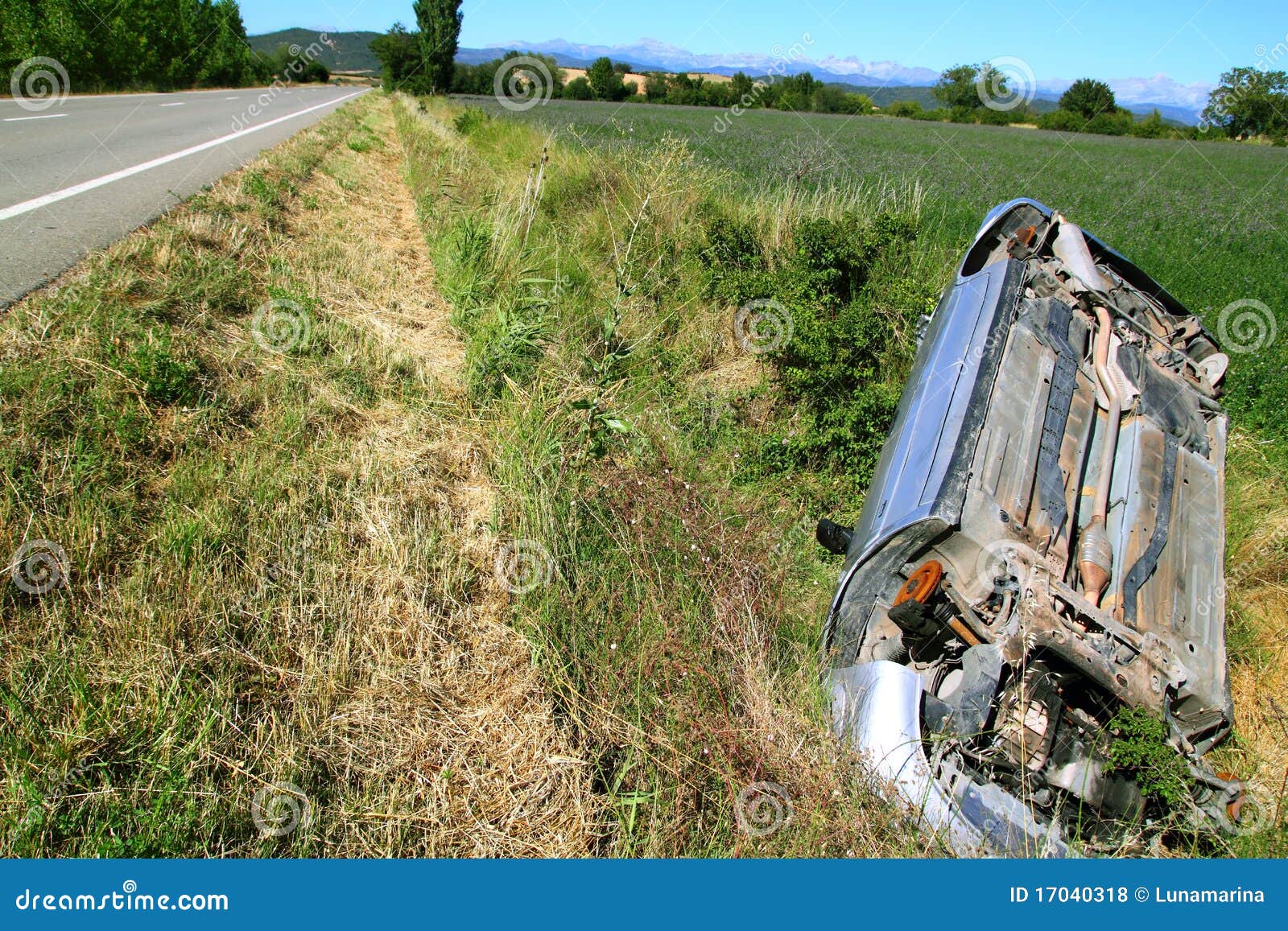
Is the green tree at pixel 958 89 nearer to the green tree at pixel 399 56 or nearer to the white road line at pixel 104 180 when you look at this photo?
the green tree at pixel 399 56

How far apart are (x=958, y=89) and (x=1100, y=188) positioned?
3284 centimetres

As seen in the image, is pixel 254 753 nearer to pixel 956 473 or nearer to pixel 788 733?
pixel 788 733

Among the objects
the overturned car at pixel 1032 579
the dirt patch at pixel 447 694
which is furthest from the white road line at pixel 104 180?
the overturned car at pixel 1032 579

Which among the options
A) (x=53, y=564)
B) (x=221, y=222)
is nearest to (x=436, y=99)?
(x=221, y=222)

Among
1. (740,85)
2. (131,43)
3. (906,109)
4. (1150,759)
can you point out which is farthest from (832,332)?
(906,109)

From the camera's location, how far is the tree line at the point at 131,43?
1755 cm

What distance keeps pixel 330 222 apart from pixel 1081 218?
982 cm

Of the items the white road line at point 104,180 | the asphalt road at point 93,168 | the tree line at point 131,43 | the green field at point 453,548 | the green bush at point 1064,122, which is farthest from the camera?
the green bush at point 1064,122

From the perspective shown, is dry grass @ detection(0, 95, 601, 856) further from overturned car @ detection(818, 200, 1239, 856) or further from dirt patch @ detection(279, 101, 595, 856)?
overturned car @ detection(818, 200, 1239, 856)

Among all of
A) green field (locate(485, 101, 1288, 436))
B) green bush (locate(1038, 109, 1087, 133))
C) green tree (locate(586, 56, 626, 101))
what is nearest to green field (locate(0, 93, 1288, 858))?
green field (locate(485, 101, 1288, 436))

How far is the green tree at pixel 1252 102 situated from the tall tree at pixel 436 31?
32587 mm

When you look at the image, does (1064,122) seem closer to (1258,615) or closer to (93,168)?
(1258,615)

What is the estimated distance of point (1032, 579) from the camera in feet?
8.86

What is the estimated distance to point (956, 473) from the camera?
10.0 feet
